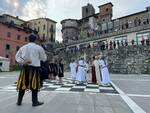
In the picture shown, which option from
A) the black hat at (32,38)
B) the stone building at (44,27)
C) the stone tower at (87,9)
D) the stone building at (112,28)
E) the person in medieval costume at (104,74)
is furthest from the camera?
the stone building at (44,27)

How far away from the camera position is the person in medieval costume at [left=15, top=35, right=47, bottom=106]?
4.57m

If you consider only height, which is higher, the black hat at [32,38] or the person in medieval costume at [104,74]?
the black hat at [32,38]

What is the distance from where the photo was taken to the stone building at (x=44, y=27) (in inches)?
2549

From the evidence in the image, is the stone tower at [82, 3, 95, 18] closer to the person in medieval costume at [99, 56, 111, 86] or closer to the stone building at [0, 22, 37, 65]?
the stone building at [0, 22, 37, 65]

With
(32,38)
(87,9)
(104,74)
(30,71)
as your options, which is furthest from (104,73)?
(87,9)

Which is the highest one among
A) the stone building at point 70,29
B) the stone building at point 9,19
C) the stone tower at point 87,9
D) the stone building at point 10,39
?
the stone tower at point 87,9

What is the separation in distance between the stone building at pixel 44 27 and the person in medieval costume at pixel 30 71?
5895cm

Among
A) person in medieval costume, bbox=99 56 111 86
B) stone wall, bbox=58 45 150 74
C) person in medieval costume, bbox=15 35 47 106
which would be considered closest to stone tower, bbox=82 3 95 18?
stone wall, bbox=58 45 150 74

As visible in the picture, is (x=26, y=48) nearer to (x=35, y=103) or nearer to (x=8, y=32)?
(x=35, y=103)

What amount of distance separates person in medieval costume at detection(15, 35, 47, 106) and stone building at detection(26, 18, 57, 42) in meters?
59.0

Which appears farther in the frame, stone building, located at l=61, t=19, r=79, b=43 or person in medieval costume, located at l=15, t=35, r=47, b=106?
stone building, located at l=61, t=19, r=79, b=43

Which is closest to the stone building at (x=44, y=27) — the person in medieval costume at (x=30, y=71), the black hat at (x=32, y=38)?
the black hat at (x=32, y=38)

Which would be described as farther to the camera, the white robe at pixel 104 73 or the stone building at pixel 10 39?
the stone building at pixel 10 39

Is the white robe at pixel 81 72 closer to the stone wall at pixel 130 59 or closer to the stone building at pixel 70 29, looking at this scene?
the stone wall at pixel 130 59
